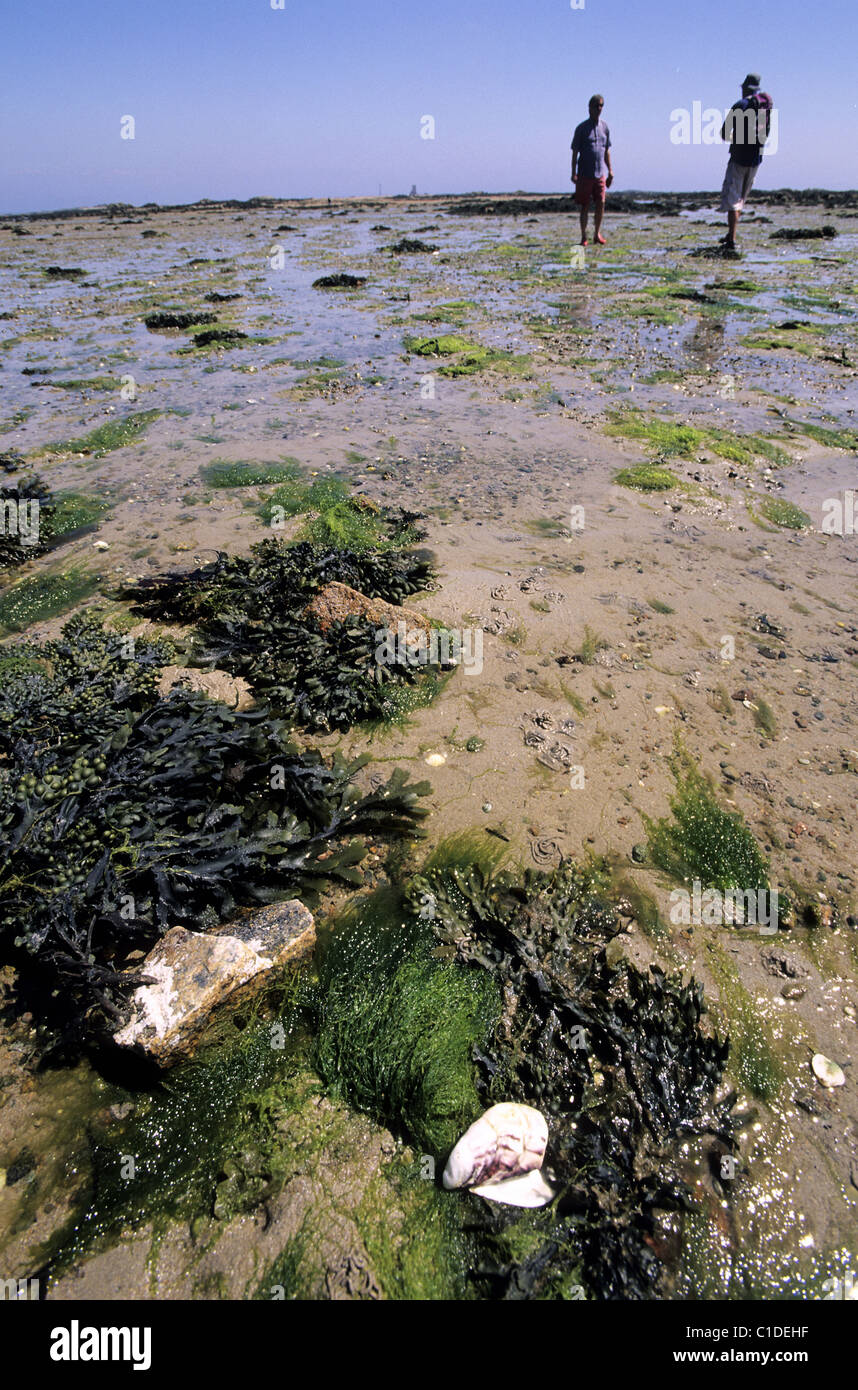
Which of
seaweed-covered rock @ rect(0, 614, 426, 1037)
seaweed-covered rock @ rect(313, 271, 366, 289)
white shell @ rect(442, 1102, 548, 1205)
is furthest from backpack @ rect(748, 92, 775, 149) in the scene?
white shell @ rect(442, 1102, 548, 1205)

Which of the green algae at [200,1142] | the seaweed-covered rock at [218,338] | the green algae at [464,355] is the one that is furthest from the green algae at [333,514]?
the seaweed-covered rock at [218,338]

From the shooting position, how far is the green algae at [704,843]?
3.56m

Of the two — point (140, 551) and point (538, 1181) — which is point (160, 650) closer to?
point (140, 551)

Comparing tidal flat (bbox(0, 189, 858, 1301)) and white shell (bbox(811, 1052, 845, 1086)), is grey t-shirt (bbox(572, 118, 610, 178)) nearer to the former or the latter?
tidal flat (bbox(0, 189, 858, 1301))

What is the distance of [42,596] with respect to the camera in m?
5.88

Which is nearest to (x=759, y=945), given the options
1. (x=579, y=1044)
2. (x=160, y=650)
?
(x=579, y=1044)

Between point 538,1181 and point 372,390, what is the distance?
33.9 feet

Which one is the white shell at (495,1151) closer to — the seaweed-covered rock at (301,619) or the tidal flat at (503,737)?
the tidal flat at (503,737)

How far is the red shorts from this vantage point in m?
17.3

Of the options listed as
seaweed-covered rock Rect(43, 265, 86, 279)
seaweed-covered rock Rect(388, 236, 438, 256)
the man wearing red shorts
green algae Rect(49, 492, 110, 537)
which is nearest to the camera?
green algae Rect(49, 492, 110, 537)

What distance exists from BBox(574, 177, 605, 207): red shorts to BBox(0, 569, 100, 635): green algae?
1815 cm

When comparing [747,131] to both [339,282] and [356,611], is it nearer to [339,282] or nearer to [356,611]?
[339,282]

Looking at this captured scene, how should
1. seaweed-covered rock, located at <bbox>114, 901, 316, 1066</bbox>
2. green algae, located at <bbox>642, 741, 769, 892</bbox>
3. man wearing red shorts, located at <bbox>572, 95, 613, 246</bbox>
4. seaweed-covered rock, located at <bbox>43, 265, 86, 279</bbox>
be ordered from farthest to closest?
1. seaweed-covered rock, located at <bbox>43, 265, 86, 279</bbox>
2. man wearing red shorts, located at <bbox>572, 95, 613, 246</bbox>
3. green algae, located at <bbox>642, 741, 769, 892</bbox>
4. seaweed-covered rock, located at <bbox>114, 901, 316, 1066</bbox>

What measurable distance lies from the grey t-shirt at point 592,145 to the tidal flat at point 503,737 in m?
6.62
